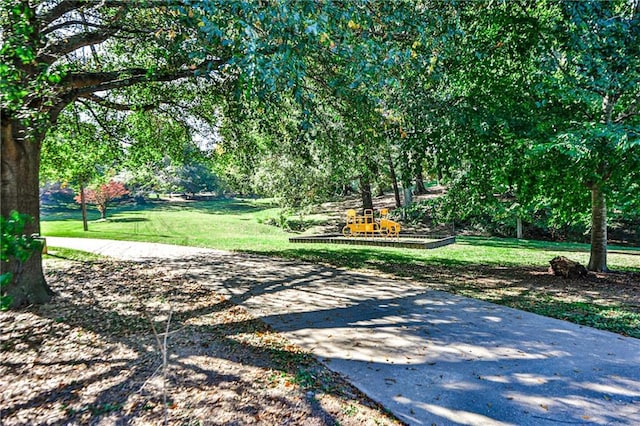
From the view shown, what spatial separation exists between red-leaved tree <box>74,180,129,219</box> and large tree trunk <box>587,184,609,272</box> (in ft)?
42.3

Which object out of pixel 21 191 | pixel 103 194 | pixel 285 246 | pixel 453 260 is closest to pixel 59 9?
pixel 21 191

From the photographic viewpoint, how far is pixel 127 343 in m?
4.03

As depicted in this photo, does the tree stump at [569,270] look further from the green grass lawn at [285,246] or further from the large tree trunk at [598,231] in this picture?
the green grass lawn at [285,246]

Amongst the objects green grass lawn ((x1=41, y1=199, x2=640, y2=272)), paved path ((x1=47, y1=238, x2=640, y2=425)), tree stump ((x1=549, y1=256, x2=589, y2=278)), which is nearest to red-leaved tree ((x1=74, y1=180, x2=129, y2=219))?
green grass lawn ((x1=41, y1=199, x2=640, y2=272))

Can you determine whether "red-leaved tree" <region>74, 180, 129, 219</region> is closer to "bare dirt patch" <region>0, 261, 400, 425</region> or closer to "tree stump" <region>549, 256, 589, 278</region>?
"bare dirt patch" <region>0, 261, 400, 425</region>

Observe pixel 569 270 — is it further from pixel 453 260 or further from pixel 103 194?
pixel 103 194

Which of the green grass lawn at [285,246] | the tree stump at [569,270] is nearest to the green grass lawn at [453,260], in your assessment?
the green grass lawn at [285,246]

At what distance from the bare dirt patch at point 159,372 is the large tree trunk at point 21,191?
36 cm

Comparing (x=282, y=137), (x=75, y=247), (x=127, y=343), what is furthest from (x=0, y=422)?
(x=75, y=247)

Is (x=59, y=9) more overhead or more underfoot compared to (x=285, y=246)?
more overhead

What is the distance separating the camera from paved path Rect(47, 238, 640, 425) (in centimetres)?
287

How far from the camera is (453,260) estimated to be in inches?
379

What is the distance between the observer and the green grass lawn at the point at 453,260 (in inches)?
213

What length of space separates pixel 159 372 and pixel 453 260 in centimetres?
798
